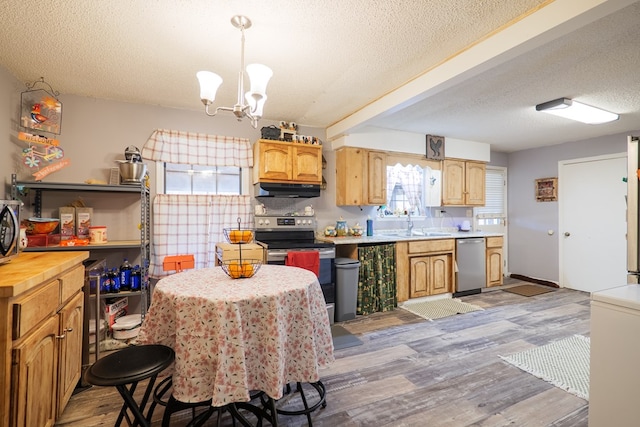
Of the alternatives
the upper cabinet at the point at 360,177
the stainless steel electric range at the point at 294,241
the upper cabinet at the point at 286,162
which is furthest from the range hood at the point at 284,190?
the upper cabinet at the point at 360,177

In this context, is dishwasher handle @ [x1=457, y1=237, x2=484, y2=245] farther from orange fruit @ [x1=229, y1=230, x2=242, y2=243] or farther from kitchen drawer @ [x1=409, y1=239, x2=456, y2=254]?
orange fruit @ [x1=229, y1=230, x2=242, y2=243]

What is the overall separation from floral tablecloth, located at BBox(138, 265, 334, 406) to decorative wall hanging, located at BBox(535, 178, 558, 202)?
17.4 feet

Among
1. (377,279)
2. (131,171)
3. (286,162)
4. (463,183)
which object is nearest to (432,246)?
(377,279)

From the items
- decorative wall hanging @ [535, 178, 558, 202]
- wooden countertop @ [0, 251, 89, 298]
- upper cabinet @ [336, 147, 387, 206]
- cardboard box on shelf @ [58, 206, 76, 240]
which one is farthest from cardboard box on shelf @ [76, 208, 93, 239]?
decorative wall hanging @ [535, 178, 558, 202]

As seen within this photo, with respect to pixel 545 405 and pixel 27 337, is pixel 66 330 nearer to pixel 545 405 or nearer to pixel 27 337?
pixel 27 337

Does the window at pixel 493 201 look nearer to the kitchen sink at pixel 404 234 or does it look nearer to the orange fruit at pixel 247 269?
the kitchen sink at pixel 404 234

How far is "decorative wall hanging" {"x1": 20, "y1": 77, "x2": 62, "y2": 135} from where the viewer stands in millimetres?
2576

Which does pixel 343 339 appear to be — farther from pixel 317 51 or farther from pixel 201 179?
pixel 317 51

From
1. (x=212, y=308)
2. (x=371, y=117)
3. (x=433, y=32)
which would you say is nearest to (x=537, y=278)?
(x=371, y=117)

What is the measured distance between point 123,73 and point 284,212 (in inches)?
83.9

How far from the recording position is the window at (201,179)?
3428 mm

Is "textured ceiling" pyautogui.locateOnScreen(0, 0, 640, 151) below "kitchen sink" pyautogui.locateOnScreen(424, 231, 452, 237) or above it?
above

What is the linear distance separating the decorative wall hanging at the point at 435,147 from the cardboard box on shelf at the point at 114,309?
427 centimetres

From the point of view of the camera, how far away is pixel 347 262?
3.50 meters
